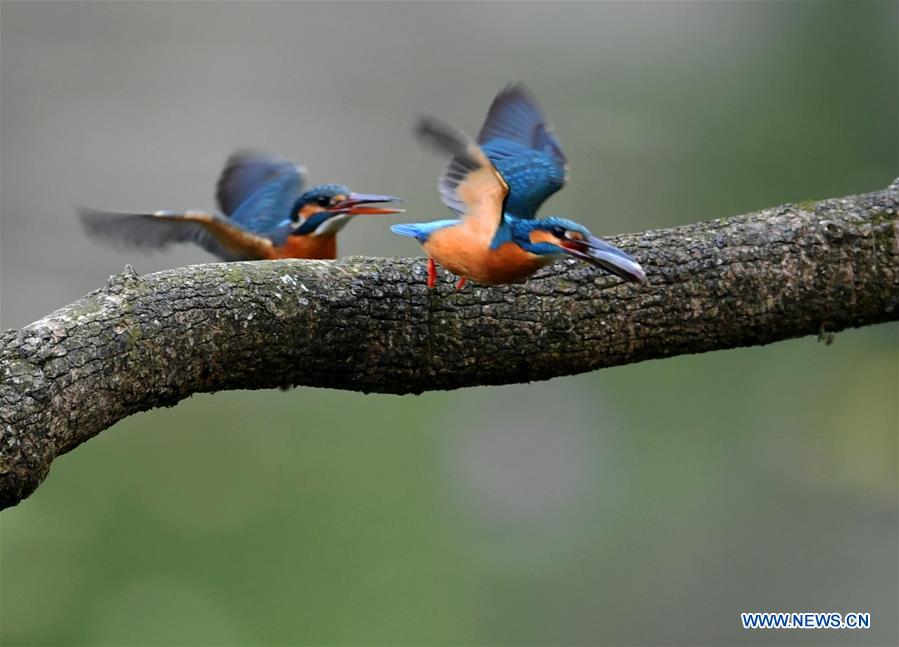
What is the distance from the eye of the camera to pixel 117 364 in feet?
6.14

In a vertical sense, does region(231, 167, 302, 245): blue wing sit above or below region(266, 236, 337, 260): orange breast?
above

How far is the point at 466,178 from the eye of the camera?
2094 millimetres

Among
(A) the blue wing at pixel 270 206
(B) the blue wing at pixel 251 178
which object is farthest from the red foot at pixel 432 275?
(B) the blue wing at pixel 251 178

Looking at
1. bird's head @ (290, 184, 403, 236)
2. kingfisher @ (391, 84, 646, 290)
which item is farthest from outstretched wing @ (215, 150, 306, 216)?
kingfisher @ (391, 84, 646, 290)

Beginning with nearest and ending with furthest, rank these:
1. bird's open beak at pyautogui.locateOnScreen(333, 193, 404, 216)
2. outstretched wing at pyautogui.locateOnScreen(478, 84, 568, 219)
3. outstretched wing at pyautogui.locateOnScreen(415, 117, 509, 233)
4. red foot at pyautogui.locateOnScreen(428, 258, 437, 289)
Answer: outstretched wing at pyautogui.locateOnScreen(415, 117, 509, 233) → red foot at pyautogui.locateOnScreen(428, 258, 437, 289) → outstretched wing at pyautogui.locateOnScreen(478, 84, 568, 219) → bird's open beak at pyautogui.locateOnScreen(333, 193, 404, 216)

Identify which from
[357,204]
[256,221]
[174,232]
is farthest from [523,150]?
[256,221]

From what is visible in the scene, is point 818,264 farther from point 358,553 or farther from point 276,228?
point 358,553

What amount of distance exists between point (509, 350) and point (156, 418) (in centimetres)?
407

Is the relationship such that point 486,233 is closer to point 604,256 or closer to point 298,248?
point 604,256

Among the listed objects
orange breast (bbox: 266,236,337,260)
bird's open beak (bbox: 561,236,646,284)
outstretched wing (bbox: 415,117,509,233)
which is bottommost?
orange breast (bbox: 266,236,337,260)

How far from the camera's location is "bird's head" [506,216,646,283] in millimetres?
2025

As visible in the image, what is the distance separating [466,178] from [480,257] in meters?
0.15

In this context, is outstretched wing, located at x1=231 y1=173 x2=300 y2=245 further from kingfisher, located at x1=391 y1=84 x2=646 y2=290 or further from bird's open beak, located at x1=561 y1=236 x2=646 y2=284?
bird's open beak, located at x1=561 y1=236 x2=646 y2=284

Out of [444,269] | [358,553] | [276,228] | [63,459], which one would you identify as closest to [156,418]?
[63,459]
